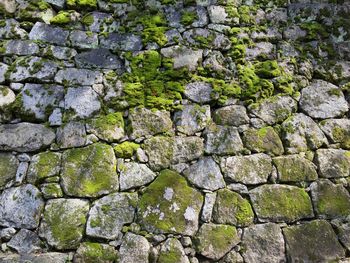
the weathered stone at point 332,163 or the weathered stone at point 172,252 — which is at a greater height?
the weathered stone at point 332,163

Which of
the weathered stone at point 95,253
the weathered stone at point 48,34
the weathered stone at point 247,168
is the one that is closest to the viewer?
the weathered stone at point 95,253

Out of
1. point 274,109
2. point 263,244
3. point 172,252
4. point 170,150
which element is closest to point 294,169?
point 274,109

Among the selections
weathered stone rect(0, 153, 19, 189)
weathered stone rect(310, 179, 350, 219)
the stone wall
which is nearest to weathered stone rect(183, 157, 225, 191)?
the stone wall

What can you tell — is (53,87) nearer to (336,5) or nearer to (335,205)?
(335,205)

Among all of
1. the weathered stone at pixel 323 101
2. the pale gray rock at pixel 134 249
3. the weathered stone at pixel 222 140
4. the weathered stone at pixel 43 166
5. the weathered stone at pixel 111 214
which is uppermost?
the weathered stone at pixel 323 101

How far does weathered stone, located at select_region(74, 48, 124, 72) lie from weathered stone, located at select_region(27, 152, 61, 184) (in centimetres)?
83

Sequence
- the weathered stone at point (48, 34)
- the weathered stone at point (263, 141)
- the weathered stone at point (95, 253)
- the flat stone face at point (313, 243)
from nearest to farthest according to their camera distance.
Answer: the weathered stone at point (95, 253)
the flat stone face at point (313, 243)
the weathered stone at point (263, 141)
the weathered stone at point (48, 34)

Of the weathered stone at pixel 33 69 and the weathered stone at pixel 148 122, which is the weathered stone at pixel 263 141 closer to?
the weathered stone at pixel 148 122

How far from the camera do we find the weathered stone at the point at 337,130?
2.78 meters

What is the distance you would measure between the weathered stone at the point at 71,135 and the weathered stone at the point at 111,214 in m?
0.49

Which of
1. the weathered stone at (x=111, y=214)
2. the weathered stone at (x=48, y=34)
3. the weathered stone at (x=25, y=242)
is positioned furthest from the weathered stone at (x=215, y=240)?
the weathered stone at (x=48, y=34)

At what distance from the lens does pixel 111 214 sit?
7.71 feet

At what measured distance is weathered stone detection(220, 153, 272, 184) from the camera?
8.33 ft

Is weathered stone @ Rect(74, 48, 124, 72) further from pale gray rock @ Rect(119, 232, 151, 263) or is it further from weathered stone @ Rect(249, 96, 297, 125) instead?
pale gray rock @ Rect(119, 232, 151, 263)
